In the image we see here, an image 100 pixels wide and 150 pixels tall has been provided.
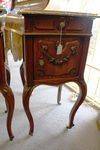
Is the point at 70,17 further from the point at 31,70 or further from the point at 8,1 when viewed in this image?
the point at 8,1

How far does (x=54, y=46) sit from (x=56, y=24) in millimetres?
129

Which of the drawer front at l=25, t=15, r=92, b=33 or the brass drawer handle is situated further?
the brass drawer handle

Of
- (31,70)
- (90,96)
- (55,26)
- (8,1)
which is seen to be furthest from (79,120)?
(8,1)

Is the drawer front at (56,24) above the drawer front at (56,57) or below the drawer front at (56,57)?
above

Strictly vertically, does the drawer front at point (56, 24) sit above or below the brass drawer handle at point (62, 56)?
above

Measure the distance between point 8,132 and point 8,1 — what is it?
53.3 inches

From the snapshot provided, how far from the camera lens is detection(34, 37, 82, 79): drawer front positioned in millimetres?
1078

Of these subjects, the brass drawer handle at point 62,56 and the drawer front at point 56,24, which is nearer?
the drawer front at point 56,24

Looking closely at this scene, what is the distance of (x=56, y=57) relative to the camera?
3.72ft

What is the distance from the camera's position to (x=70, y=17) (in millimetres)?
1052

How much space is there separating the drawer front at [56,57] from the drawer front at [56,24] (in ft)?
0.18

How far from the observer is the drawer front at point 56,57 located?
1.08 m

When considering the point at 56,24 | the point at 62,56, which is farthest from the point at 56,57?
the point at 56,24

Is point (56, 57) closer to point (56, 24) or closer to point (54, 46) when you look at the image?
point (54, 46)
